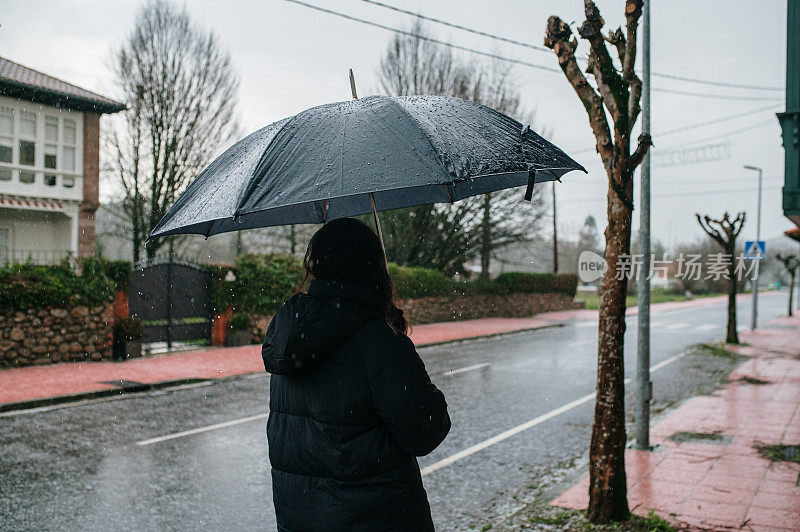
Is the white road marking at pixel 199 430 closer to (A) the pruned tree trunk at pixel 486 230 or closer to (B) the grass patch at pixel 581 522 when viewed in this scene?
(B) the grass patch at pixel 581 522

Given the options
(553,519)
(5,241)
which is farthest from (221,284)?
(553,519)

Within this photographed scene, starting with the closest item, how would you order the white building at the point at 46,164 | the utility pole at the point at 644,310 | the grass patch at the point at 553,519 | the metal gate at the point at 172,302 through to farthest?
1. the grass patch at the point at 553,519
2. the utility pole at the point at 644,310
3. the metal gate at the point at 172,302
4. the white building at the point at 46,164

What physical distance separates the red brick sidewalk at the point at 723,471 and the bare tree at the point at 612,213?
1.89 ft

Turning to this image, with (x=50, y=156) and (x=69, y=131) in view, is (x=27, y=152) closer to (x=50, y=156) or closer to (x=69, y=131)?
(x=50, y=156)

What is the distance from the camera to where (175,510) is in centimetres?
498

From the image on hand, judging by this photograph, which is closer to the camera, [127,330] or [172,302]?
[127,330]

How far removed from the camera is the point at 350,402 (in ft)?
6.52

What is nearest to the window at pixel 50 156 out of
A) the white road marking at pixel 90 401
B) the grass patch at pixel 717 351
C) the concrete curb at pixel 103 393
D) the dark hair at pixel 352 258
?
the concrete curb at pixel 103 393

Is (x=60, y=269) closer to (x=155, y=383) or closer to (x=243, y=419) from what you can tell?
(x=155, y=383)

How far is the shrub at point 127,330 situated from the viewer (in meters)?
14.0

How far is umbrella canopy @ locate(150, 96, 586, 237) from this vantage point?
2.25 m

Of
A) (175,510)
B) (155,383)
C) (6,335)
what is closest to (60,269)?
(6,335)

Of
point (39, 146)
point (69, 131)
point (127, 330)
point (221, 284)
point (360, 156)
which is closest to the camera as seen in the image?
point (360, 156)

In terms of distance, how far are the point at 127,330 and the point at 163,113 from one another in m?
14.6
